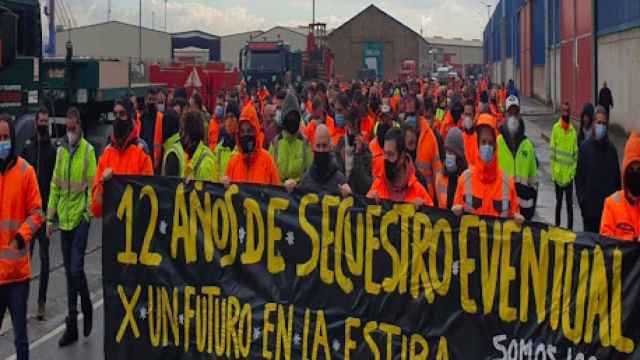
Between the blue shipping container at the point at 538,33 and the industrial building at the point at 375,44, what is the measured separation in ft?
128

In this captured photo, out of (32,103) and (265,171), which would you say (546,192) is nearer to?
(32,103)

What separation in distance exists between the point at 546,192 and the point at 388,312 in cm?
1313

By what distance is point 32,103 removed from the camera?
14914 mm

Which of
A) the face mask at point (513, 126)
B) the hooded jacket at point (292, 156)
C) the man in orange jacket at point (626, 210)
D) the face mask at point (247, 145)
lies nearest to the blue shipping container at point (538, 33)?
the face mask at point (513, 126)

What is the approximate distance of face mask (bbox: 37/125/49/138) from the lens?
34.5 ft

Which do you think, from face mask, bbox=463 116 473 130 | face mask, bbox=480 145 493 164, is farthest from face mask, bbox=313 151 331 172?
face mask, bbox=463 116 473 130

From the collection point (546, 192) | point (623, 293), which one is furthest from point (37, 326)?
point (546, 192)

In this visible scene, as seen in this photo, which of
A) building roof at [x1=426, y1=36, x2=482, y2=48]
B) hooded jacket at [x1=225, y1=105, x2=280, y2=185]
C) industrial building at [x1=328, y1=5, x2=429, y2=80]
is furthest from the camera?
building roof at [x1=426, y1=36, x2=482, y2=48]

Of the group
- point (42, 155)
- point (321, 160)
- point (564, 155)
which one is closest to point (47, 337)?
point (42, 155)

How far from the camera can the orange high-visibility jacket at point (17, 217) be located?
22.4ft

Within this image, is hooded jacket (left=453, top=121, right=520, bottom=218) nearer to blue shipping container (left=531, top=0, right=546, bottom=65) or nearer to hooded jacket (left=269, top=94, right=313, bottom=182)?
hooded jacket (left=269, top=94, right=313, bottom=182)

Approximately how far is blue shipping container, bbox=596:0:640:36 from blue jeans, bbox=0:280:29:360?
80.2ft

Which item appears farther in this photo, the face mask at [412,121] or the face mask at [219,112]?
the face mask at [219,112]

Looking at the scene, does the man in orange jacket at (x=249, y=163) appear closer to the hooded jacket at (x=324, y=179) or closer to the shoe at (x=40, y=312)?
the hooded jacket at (x=324, y=179)
